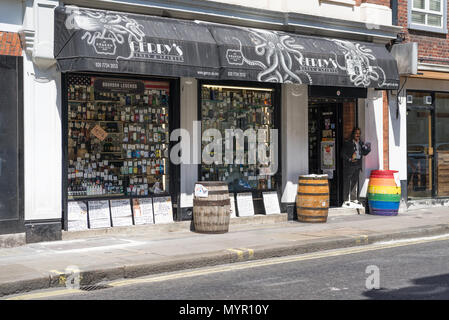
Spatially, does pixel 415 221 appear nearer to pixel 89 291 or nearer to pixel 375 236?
pixel 375 236

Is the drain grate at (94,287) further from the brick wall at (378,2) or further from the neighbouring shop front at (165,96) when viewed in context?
the brick wall at (378,2)

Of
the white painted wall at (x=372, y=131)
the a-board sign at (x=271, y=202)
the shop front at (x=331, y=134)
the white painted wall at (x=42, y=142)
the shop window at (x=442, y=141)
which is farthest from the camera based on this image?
the shop window at (x=442, y=141)

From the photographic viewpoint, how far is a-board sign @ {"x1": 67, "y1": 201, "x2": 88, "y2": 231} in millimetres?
10414

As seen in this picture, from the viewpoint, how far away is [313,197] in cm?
1239

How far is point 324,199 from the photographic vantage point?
40.8ft

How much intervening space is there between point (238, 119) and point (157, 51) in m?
3.00

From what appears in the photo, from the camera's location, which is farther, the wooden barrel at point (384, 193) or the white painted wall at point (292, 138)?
the wooden barrel at point (384, 193)

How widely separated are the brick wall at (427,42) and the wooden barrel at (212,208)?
6807 mm

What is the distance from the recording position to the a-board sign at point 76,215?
1041cm

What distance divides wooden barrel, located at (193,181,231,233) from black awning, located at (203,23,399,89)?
1.92 m

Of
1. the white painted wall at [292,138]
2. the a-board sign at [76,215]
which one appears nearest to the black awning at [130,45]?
the a-board sign at [76,215]

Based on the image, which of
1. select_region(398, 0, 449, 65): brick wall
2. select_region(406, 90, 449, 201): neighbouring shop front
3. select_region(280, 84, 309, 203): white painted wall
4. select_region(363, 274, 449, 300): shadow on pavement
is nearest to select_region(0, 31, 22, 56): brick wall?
select_region(280, 84, 309, 203): white painted wall

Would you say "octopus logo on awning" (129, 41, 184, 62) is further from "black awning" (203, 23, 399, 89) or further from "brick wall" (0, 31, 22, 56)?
"brick wall" (0, 31, 22, 56)

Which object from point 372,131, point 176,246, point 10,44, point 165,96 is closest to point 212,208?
point 176,246
